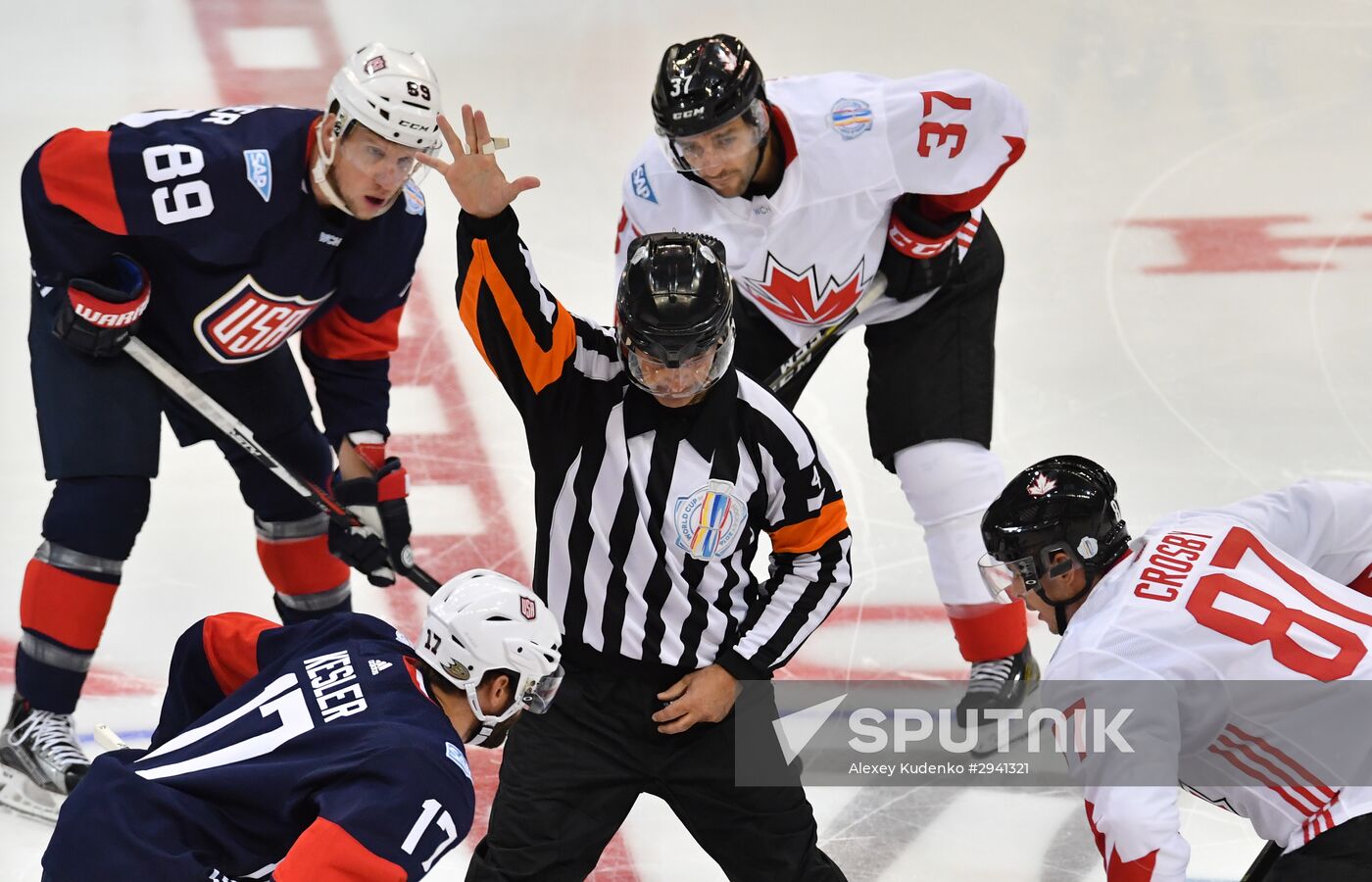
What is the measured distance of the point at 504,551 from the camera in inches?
177

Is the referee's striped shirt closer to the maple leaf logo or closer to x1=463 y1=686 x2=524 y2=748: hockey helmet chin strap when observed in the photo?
x1=463 y1=686 x2=524 y2=748: hockey helmet chin strap

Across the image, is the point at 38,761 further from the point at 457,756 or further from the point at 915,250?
the point at 915,250

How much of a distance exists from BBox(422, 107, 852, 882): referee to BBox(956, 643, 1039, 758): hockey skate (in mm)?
1022

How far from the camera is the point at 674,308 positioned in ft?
8.98

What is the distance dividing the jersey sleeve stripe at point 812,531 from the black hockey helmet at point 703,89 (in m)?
0.83

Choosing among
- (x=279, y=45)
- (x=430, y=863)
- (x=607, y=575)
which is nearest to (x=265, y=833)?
(x=430, y=863)

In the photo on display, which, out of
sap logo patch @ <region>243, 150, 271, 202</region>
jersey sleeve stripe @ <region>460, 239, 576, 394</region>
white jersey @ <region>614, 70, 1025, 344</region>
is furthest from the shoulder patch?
sap logo patch @ <region>243, 150, 271, 202</region>

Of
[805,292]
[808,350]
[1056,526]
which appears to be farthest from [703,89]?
[1056,526]

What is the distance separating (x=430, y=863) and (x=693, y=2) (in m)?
5.30

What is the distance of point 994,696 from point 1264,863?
1.13 metres

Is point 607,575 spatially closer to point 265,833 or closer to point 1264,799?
point 265,833

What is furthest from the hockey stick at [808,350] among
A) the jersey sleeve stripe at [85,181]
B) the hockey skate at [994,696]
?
the jersey sleeve stripe at [85,181]

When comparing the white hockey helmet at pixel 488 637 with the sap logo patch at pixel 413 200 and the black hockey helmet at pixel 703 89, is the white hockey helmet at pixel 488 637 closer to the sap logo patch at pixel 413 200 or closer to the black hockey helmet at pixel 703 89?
the black hockey helmet at pixel 703 89

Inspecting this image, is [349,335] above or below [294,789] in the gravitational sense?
above
